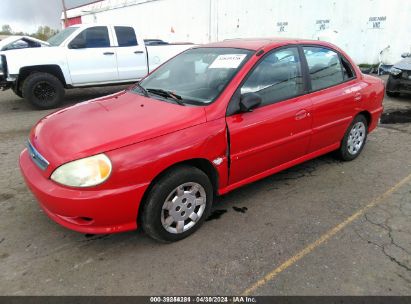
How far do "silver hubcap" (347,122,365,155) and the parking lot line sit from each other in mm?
785

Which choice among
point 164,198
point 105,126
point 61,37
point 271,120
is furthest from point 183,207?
point 61,37

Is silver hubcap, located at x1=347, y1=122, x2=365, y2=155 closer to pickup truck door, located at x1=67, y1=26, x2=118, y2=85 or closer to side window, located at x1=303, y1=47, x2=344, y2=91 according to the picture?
side window, located at x1=303, y1=47, x2=344, y2=91

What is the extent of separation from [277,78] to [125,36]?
6.10 meters

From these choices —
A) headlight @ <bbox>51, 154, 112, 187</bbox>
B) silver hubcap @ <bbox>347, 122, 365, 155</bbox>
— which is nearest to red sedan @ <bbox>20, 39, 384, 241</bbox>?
headlight @ <bbox>51, 154, 112, 187</bbox>

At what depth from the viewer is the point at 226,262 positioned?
2.71 m

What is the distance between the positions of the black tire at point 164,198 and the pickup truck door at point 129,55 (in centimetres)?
631

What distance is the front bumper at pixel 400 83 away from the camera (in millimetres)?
7875

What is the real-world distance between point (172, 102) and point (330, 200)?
77.3 inches

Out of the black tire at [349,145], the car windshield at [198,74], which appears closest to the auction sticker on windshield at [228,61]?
the car windshield at [198,74]

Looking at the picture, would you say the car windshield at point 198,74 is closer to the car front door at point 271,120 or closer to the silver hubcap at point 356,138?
the car front door at point 271,120

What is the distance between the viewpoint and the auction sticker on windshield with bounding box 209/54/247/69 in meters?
3.29

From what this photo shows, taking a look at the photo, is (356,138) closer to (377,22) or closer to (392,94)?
(392,94)

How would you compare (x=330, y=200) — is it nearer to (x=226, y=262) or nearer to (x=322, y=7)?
(x=226, y=262)

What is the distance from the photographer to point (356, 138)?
4.59 metres
